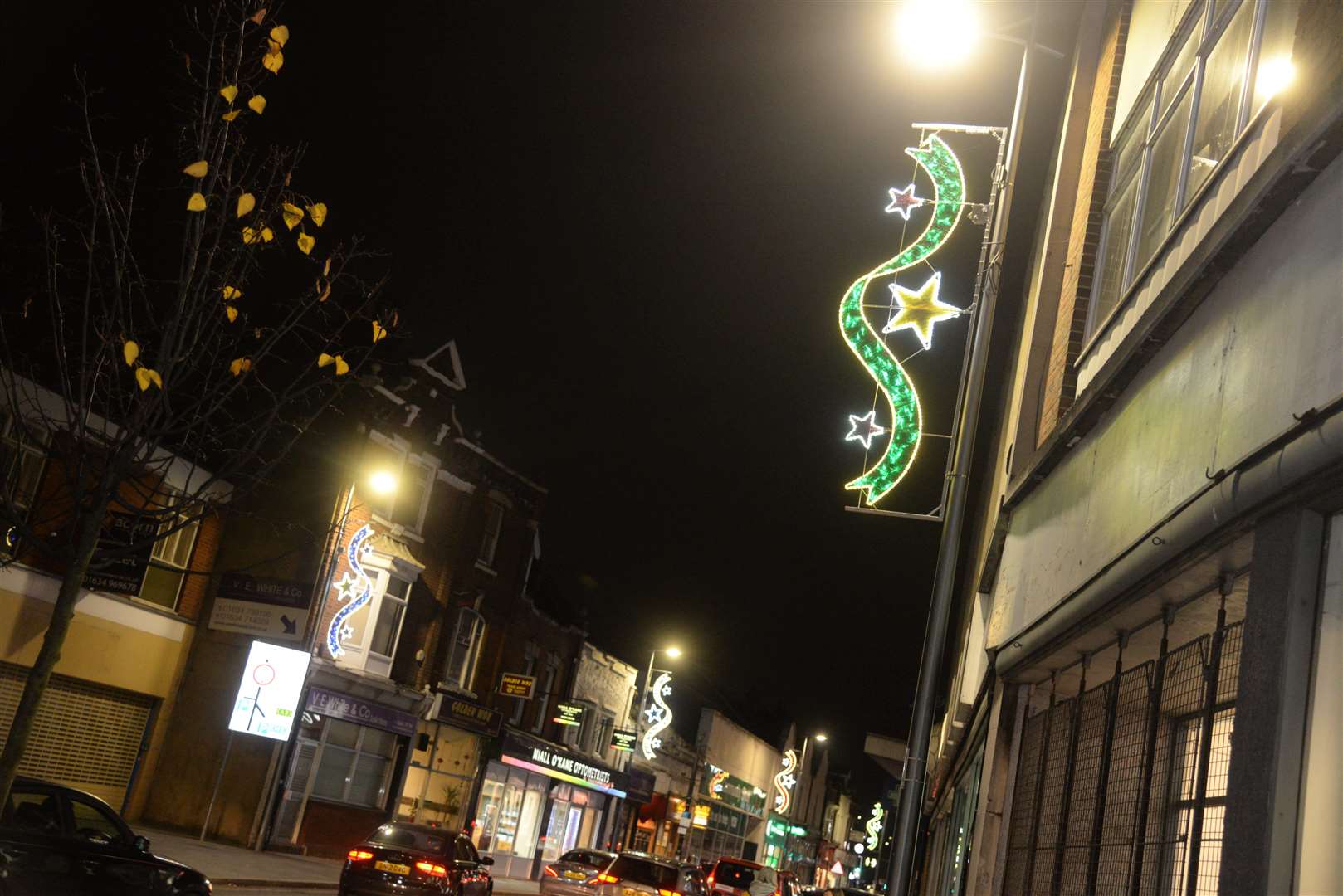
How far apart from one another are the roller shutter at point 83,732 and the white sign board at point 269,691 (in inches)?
104

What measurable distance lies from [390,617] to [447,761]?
562cm

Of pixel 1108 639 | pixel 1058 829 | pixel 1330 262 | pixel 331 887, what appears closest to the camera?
pixel 1330 262

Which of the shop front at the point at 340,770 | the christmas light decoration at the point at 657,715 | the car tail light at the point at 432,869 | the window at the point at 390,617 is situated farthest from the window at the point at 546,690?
the car tail light at the point at 432,869

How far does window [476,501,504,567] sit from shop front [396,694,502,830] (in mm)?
4189

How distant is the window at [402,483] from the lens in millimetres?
30938

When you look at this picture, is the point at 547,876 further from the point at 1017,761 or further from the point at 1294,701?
the point at 1294,701

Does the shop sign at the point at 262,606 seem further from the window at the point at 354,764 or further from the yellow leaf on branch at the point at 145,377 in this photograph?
the yellow leaf on branch at the point at 145,377

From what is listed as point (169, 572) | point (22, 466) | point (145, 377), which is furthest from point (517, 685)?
point (145, 377)

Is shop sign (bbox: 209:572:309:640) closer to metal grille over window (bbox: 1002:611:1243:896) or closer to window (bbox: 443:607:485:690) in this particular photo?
window (bbox: 443:607:485:690)

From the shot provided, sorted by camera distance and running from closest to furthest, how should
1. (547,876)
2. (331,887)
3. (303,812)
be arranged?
(331,887) → (547,876) → (303,812)

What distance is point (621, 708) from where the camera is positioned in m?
48.5

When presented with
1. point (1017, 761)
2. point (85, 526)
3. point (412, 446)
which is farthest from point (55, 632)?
point (412, 446)

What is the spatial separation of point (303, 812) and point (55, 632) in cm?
1865

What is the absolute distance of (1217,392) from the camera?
5.82m
